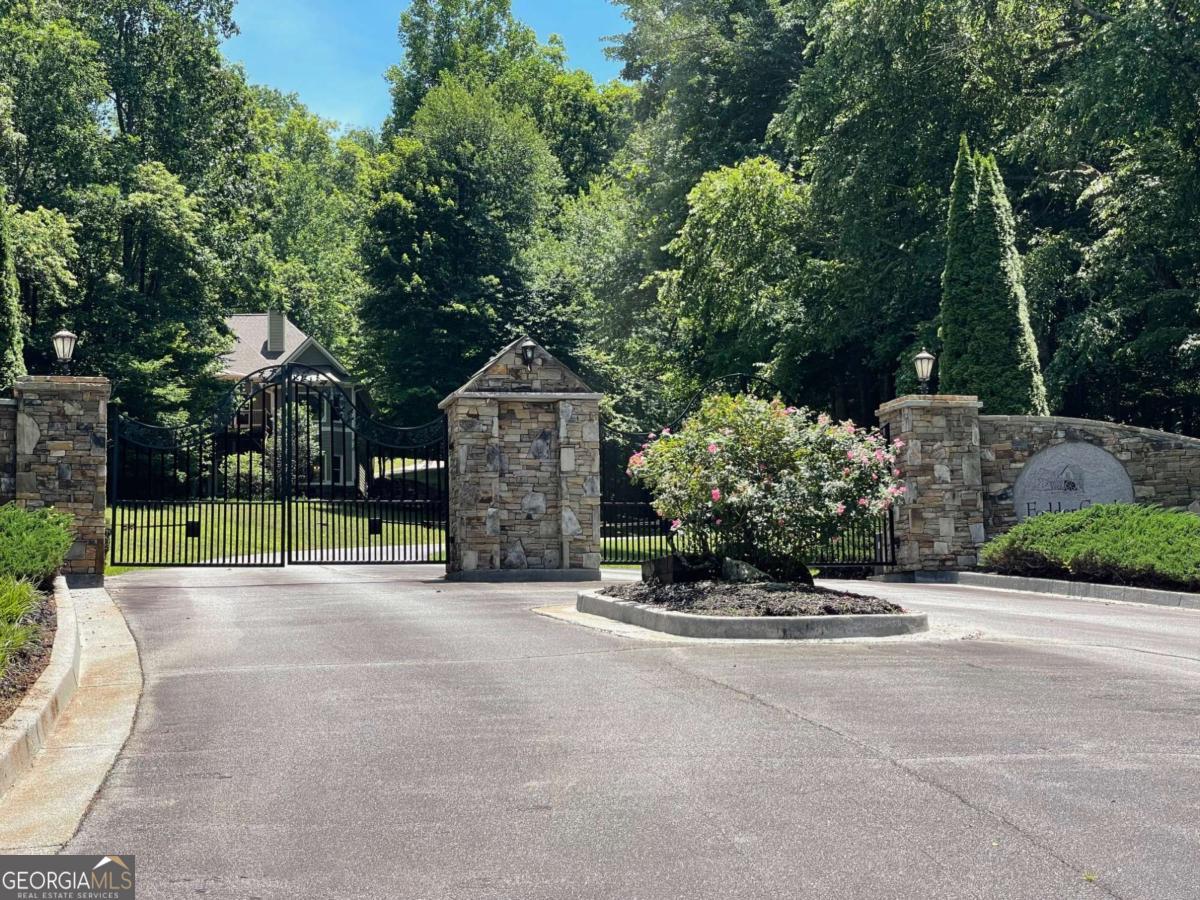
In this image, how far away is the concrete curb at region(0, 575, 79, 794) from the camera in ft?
19.5

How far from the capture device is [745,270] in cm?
3188

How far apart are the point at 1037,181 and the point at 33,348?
2983cm

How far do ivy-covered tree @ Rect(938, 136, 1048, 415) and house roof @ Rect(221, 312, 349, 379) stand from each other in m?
32.0

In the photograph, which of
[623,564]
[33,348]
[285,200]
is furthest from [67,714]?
[285,200]

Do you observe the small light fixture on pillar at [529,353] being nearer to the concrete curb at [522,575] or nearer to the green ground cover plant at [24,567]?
the concrete curb at [522,575]

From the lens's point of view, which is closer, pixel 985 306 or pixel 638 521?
pixel 638 521

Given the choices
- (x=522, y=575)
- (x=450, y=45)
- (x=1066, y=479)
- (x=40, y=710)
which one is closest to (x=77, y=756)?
(x=40, y=710)

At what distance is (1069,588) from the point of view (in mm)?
17750

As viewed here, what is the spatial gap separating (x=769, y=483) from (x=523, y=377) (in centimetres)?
764

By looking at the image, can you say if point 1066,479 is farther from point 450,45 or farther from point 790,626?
point 450,45

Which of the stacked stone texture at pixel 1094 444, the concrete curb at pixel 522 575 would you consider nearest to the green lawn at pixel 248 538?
the concrete curb at pixel 522 575

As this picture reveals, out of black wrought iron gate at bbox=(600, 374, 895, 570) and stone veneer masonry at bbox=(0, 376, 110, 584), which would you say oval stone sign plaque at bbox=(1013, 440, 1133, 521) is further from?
stone veneer masonry at bbox=(0, 376, 110, 584)

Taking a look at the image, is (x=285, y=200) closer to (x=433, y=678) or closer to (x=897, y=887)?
(x=433, y=678)

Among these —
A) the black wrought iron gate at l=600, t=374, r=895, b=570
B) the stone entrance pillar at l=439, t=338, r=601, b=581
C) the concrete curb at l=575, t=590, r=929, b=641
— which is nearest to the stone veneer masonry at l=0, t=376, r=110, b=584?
the stone entrance pillar at l=439, t=338, r=601, b=581
